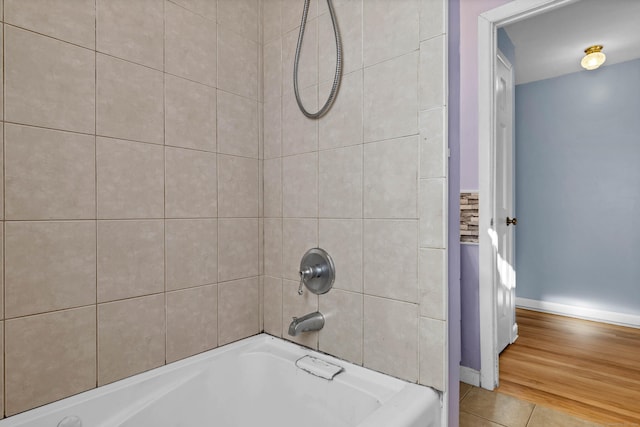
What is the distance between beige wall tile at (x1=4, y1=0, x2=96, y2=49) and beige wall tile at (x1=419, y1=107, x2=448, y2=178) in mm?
1064

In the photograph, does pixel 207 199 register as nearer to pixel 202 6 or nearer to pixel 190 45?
pixel 190 45

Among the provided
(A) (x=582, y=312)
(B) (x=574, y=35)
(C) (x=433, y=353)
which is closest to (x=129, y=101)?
(C) (x=433, y=353)

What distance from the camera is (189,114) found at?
4.25 ft

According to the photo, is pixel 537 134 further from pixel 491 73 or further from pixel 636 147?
pixel 491 73

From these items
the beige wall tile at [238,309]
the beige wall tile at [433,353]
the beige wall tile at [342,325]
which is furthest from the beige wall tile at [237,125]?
the beige wall tile at [433,353]

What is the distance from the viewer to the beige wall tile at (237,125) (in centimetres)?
141

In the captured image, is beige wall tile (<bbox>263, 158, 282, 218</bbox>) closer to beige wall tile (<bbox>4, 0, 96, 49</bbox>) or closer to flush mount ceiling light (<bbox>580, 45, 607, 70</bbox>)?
beige wall tile (<bbox>4, 0, 96, 49</bbox>)

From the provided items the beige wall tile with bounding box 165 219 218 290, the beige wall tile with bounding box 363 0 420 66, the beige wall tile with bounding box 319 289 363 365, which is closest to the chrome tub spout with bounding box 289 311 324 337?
the beige wall tile with bounding box 319 289 363 365

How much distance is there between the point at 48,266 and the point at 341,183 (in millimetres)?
950

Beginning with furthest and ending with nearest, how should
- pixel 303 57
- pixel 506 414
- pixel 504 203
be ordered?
pixel 504 203 → pixel 506 414 → pixel 303 57

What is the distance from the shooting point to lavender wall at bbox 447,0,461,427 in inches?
41.6

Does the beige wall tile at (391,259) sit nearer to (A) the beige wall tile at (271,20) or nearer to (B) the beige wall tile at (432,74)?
(B) the beige wall tile at (432,74)

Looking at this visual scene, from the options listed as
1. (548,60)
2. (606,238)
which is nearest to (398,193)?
(548,60)

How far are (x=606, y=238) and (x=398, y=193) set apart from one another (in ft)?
11.2
